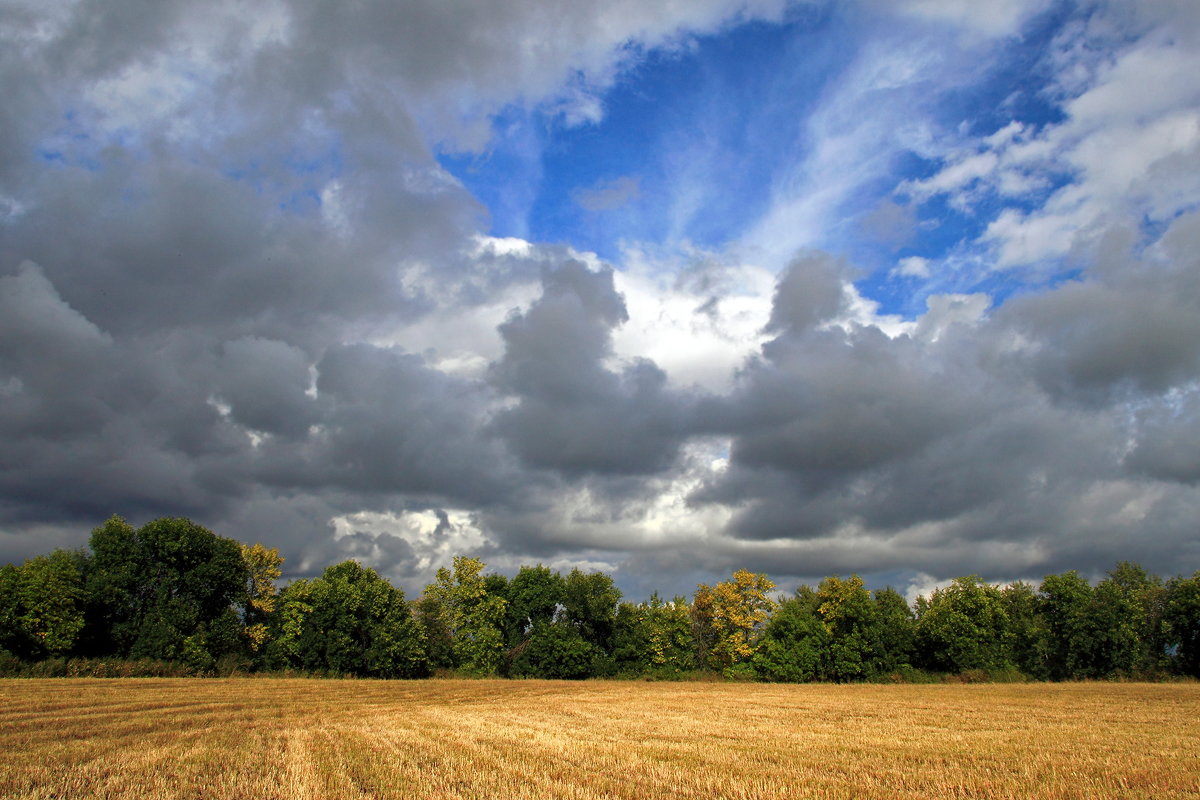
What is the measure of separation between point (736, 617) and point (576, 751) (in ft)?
232

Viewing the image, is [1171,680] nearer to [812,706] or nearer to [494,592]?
[812,706]

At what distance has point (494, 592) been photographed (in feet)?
291

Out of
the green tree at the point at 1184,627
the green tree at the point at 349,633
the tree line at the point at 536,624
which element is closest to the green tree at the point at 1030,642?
the tree line at the point at 536,624

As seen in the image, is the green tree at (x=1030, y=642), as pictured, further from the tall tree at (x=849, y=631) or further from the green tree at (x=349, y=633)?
the green tree at (x=349, y=633)

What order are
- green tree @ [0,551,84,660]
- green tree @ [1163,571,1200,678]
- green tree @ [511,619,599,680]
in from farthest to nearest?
green tree @ [511,619,599,680], green tree @ [1163,571,1200,678], green tree @ [0,551,84,660]

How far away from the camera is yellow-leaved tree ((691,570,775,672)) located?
83938 millimetres

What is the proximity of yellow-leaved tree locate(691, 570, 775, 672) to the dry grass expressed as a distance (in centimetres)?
4922

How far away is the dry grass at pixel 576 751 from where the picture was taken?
45.5 feet

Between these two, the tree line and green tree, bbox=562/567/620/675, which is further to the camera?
green tree, bbox=562/567/620/675

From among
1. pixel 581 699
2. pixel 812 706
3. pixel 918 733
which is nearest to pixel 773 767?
pixel 918 733

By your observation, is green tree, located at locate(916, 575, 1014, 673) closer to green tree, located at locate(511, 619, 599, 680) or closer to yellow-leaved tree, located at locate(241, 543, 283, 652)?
green tree, located at locate(511, 619, 599, 680)

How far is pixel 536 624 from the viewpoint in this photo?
86.4m

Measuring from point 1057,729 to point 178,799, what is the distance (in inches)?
1181

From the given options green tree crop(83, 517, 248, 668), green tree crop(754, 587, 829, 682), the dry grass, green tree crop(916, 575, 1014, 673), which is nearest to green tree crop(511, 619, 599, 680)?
green tree crop(754, 587, 829, 682)
